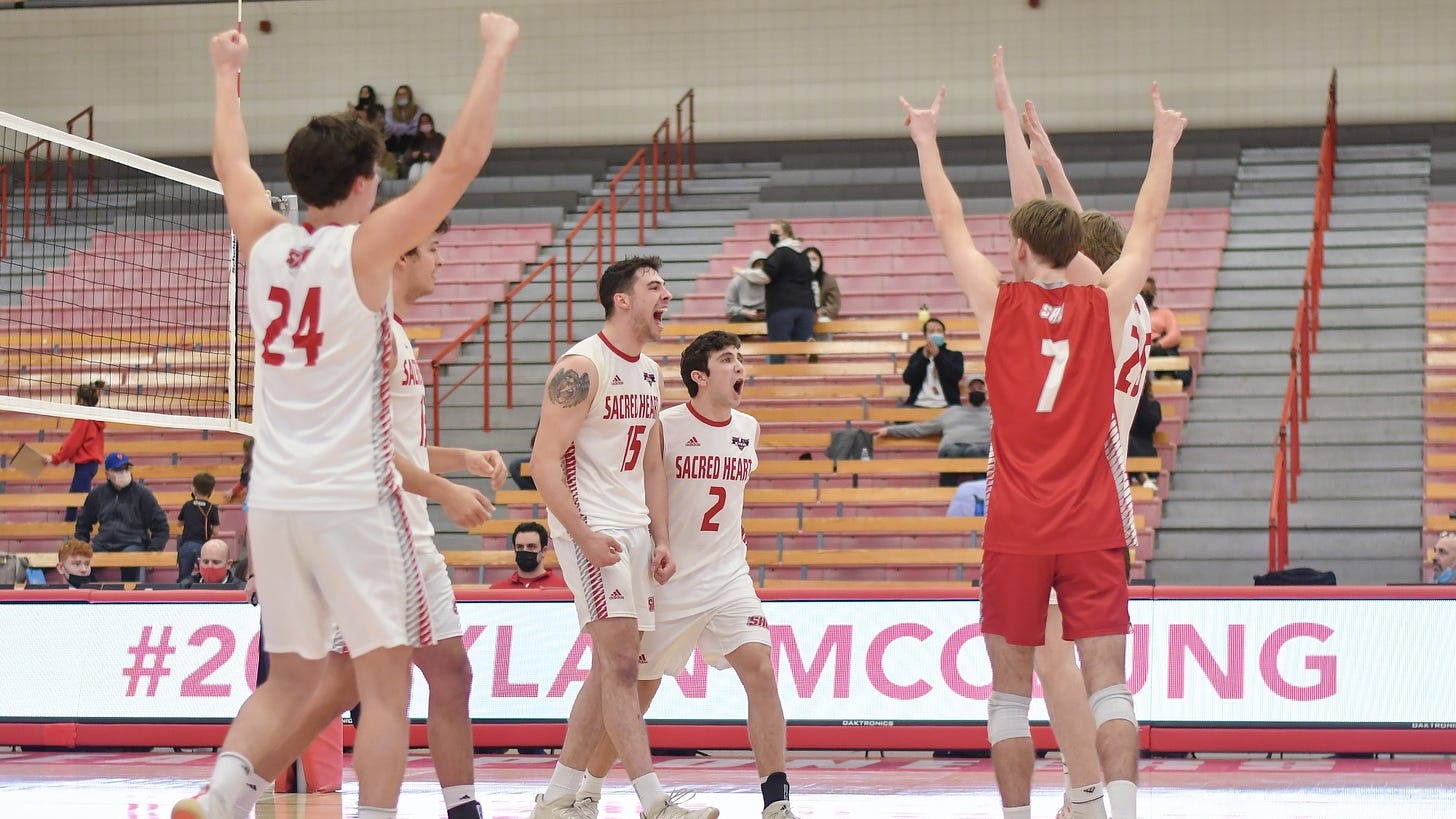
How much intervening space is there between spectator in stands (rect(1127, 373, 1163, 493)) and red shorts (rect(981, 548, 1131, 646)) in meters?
10.2

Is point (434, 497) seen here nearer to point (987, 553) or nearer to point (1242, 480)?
point (987, 553)

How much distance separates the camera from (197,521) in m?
15.6

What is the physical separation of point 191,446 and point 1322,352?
11.6 meters

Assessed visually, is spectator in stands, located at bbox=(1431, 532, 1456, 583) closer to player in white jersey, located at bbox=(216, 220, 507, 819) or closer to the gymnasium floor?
the gymnasium floor

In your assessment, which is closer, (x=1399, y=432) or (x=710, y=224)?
(x=1399, y=432)

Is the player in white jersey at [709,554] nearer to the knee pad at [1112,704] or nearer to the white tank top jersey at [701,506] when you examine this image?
the white tank top jersey at [701,506]

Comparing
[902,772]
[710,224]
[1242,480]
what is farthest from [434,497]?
[710,224]

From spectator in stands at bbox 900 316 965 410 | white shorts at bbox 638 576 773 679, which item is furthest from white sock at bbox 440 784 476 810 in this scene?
spectator in stands at bbox 900 316 965 410

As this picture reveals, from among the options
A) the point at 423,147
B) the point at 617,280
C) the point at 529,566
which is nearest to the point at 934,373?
the point at 529,566

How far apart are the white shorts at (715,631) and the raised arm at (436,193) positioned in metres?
2.98

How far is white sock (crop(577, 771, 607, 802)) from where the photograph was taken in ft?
24.1

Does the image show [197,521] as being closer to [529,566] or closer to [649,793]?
[529,566]

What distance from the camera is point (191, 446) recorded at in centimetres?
1864

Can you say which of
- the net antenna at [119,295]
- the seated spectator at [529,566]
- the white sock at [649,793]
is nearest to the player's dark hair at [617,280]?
the white sock at [649,793]
